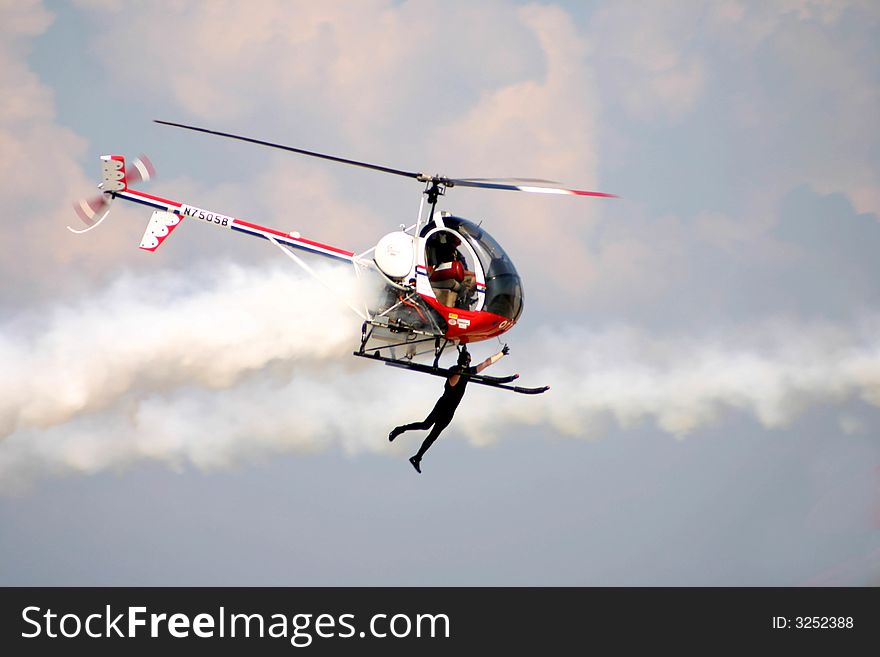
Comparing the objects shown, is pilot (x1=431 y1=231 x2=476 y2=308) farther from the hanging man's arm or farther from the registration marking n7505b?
the registration marking n7505b

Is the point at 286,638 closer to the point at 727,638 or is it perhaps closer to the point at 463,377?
the point at 727,638

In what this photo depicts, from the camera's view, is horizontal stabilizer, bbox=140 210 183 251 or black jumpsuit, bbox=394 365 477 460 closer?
black jumpsuit, bbox=394 365 477 460

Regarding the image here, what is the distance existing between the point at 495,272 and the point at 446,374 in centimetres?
185

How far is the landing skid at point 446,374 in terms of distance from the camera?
765 inches

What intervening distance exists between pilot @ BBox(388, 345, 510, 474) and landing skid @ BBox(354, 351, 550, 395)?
5.1 inches

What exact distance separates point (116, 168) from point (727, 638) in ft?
70.4

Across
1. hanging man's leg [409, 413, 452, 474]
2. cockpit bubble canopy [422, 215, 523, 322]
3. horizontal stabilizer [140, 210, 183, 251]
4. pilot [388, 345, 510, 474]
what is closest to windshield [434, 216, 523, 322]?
cockpit bubble canopy [422, 215, 523, 322]

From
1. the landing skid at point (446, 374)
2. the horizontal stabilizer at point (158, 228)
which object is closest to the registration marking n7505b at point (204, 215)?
the horizontal stabilizer at point (158, 228)

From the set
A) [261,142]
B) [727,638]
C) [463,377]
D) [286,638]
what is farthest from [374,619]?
[261,142]

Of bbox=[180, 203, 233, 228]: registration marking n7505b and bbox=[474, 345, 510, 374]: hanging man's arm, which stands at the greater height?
bbox=[180, 203, 233, 228]: registration marking n7505b

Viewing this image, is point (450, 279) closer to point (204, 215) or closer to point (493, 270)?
point (493, 270)

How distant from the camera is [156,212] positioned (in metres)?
20.8

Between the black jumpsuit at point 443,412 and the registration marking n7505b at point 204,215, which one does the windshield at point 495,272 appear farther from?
the registration marking n7505b at point 204,215

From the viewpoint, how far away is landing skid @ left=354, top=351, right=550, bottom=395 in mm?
19422
